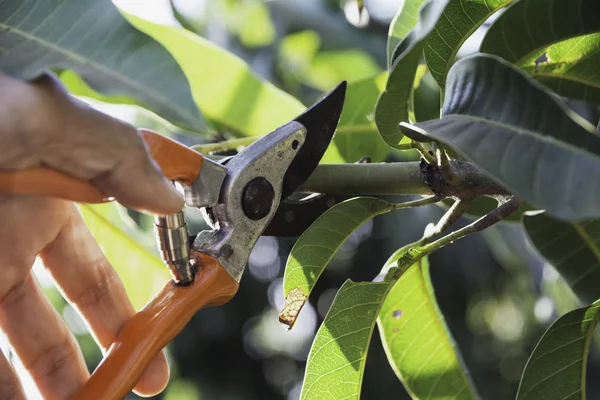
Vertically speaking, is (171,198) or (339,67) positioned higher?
(171,198)

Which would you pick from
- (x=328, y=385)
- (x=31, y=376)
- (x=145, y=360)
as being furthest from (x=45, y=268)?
(x=328, y=385)

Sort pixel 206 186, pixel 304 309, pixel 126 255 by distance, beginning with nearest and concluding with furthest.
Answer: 1. pixel 206 186
2. pixel 126 255
3. pixel 304 309

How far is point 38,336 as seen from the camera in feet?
2.82

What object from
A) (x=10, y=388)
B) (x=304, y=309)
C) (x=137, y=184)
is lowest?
(x=304, y=309)

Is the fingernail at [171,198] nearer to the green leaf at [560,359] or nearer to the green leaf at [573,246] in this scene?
the green leaf at [560,359]

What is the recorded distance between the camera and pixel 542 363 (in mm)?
737

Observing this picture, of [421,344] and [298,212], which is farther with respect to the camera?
[421,344]

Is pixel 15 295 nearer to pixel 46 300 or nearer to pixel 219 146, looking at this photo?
pixel 46 300

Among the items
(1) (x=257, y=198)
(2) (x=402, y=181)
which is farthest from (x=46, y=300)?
(2) (x=402, y=181)

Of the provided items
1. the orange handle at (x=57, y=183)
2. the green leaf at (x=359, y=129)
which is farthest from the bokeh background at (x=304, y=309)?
the orange handle at (x=57, y=183)

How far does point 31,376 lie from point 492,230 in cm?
105

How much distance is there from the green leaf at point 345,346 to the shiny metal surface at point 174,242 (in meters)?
0.15

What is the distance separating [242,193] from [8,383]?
1.07 ft

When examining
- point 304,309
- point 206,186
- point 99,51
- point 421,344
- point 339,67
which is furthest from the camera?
point 304,309
